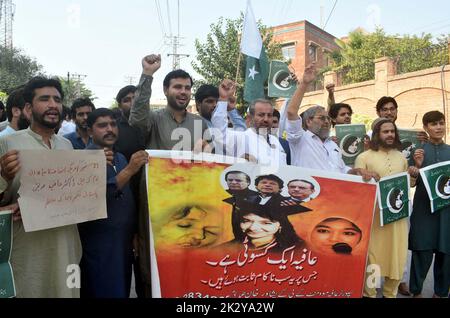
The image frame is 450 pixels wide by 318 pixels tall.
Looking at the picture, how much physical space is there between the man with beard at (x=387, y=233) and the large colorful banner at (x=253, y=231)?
515mm

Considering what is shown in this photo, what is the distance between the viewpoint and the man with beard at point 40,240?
236 cm

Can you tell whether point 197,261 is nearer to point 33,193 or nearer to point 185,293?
point 185,293

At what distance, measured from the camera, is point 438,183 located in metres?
3.54

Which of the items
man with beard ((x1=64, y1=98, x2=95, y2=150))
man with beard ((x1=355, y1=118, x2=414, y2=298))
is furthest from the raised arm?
man with beard ((x1=355, y1=118, x2=414, y2=298))

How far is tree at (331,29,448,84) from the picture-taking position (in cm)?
1695

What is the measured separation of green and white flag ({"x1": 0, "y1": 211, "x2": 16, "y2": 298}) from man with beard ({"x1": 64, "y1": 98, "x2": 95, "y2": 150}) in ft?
4.69

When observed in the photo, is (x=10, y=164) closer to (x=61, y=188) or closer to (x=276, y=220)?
(x=61, y=188)

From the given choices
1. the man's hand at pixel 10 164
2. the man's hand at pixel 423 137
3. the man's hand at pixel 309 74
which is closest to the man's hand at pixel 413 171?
the man's hand at pixel 423 137

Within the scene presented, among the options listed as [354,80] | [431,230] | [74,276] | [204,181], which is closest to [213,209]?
[204,181]

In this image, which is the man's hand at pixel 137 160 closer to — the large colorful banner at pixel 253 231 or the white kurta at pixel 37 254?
the large colorful banner at pixel 253 231

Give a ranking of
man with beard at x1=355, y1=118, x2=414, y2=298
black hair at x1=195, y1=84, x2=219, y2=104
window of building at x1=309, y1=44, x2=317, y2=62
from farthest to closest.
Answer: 1. window of building at x1=309, y1=44, x2=317, y2=62
2. black hair at x1=195, y1=84, x2=219, y2=104
3. man with beard at x1=355, y1=118, x2=414, y2=298

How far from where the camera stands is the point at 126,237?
2.73 m

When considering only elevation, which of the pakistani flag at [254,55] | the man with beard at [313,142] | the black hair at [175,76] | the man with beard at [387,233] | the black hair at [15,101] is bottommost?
the man with beard at [387,233]

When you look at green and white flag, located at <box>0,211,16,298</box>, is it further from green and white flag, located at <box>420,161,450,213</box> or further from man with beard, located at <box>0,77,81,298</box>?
green and white flag, located at <box>420,161,450,213</box>
